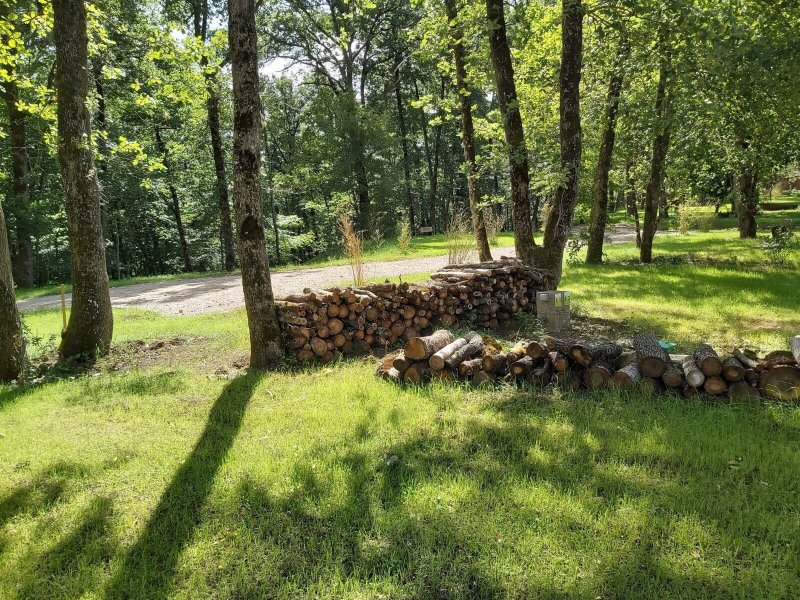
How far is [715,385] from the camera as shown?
4.18 metres

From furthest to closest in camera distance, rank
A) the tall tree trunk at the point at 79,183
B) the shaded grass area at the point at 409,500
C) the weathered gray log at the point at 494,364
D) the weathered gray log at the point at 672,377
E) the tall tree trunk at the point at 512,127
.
Result: 1. the tall tree trunk at the point at 512,127
2. the tall tree trunk at the point at 79,183
3. the weathered gray log at the point at 494,364
4. the weathered gray log at the point at 672,377
5. the shaded grass area at the point at 409,500

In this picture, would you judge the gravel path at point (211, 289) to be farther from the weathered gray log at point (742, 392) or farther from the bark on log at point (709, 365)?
the weathered gray log at point (742, 392)

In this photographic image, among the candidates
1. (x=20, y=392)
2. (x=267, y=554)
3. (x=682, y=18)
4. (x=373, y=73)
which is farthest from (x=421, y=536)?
(x=373, y=73)

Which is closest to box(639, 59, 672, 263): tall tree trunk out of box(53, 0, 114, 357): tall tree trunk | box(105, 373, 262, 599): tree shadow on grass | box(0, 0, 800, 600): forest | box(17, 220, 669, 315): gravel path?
box(0, 0, 800, 600): forest

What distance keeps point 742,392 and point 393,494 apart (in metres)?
3.06

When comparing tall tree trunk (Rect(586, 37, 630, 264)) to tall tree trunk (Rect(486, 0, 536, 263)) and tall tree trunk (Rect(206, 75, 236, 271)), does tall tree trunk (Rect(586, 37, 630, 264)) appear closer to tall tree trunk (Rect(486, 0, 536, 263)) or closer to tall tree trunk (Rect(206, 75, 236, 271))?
tall tree trunk (Rect(486, 0, 536, 263))

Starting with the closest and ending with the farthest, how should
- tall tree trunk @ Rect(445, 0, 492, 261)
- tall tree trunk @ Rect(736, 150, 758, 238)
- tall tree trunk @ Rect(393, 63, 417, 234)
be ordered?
tall tree trunk @ Rect(445, 0, 492, 261) → tall tree trunk @ Rect(736, 150, 758, 238) → tall tree trunk @ Rect(393, 63, 417, 234)

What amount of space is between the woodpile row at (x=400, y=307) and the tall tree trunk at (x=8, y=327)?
2842mm

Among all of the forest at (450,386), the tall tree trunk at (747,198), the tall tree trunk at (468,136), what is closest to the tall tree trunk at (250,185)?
the forest at (450,386)

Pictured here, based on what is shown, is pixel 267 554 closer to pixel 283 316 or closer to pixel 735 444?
pixel 735 444

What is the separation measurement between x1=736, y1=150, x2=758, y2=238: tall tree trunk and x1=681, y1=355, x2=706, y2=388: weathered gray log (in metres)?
11.2

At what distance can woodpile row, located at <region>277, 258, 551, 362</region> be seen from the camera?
19.5 feet

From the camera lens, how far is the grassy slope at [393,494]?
235 cm

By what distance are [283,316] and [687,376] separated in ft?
13.6
